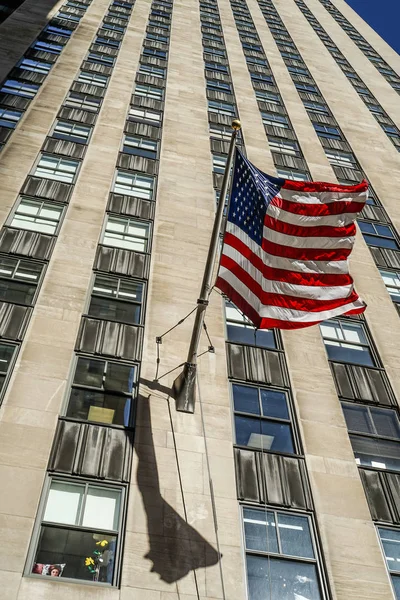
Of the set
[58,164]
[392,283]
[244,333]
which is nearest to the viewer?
[244,333]

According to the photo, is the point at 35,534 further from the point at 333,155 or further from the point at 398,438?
the point at 333,155

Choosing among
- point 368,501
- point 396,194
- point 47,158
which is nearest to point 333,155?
point 396,194

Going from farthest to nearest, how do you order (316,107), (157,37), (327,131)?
1. (157,37)
2. (316,107)
3. (327,131)

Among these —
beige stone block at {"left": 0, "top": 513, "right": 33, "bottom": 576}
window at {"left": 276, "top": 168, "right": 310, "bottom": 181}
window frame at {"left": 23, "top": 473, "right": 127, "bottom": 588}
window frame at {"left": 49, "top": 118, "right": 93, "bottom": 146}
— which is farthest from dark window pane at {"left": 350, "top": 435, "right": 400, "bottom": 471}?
window frame at {"left": 49, "top": 118, "right": 93, "bottom": 146}

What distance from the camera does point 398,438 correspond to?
16.8m

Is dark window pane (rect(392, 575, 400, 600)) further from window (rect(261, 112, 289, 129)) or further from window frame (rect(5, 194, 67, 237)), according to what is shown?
window (rect(261, 112, 289, 129))

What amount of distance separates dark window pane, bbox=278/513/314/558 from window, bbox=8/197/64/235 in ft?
42.5

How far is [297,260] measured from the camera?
14.2 m

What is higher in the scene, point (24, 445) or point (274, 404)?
point (274, 404)

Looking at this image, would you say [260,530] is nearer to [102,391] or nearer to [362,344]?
[102,391]

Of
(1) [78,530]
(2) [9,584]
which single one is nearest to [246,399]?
(1) [78,530]

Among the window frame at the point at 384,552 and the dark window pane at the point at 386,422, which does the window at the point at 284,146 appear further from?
the window frame at the point at 384,552

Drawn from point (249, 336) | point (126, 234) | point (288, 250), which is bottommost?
point (288, 250)

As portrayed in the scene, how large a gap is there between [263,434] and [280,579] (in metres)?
4.00
